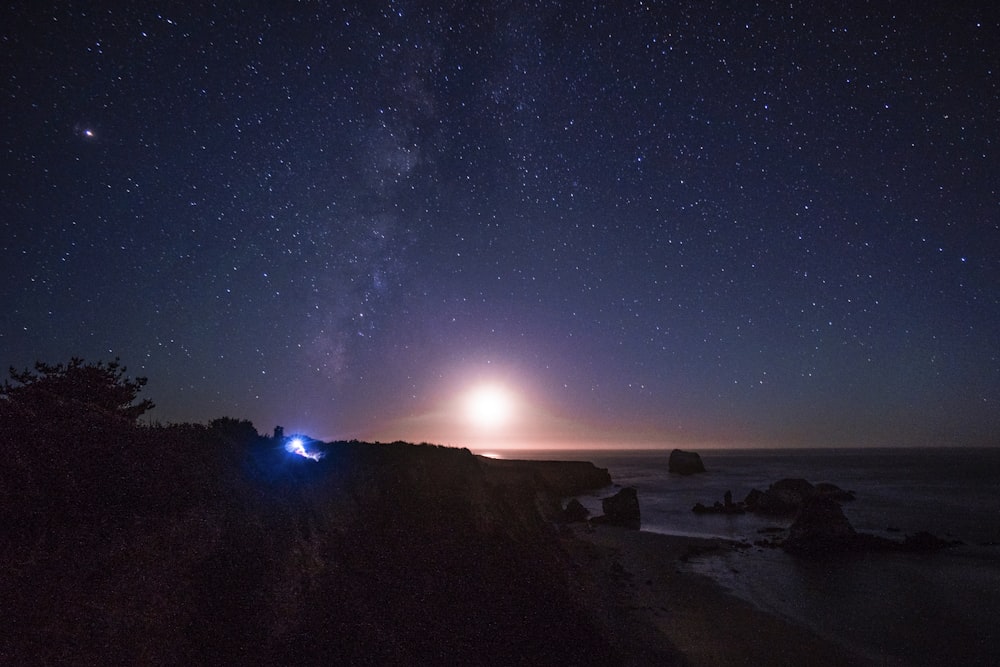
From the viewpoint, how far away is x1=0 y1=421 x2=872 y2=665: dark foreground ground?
736 cm

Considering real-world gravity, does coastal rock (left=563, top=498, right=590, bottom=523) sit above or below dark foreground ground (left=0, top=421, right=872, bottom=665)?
below

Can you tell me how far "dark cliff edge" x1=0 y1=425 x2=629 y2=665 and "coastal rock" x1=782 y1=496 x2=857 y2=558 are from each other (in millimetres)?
26273

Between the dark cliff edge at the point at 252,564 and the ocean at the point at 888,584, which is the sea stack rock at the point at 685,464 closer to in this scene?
the ocean at the point at 888,584

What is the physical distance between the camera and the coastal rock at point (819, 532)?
1316 inches

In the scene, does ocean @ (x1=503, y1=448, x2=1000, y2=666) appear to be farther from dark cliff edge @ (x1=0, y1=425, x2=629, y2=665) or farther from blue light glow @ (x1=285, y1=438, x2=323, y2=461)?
blue light glow @ (x1=285, y1=438, x2=323, y2=461)

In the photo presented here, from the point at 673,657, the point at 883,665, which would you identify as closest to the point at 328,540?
the point at 673,657

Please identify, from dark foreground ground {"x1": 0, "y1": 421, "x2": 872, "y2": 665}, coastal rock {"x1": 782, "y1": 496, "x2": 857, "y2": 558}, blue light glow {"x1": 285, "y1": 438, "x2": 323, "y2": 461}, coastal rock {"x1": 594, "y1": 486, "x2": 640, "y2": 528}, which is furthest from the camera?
coastal rock {"x1": 594, "y1": 486, "x2": 640, "y2": 528}

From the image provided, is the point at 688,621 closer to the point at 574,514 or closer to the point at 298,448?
the point at 298,448

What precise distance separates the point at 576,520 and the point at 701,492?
4092cm

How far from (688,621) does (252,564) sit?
18240 millimetres

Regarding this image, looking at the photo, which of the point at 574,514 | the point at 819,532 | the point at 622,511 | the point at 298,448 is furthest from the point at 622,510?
the point at 298,448

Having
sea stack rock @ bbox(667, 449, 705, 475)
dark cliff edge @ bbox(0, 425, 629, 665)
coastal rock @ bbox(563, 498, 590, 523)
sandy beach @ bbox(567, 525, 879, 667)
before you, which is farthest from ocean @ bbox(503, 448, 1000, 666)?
sea stack rock @ bbox(667, 449, 705, 475)

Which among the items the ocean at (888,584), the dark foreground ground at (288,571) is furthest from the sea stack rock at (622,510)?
the dark foreground ground at (288,571)

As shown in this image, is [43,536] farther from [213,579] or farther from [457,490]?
[457,490]
